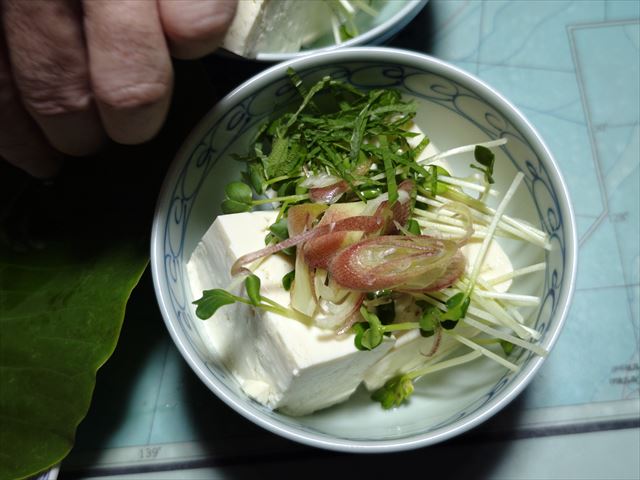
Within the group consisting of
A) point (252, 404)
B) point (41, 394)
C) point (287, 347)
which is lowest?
point (41, 394)

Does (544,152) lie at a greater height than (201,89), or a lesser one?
greater

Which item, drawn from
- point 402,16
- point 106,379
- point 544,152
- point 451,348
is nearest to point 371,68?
point 402,16

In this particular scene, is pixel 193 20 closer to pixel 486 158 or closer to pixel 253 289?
pixel 253 289

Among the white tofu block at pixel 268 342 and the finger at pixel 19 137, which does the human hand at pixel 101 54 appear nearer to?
the finger at pixel 19 137

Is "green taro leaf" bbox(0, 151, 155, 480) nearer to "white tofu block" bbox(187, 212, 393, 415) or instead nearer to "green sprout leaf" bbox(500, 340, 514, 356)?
"white tofu block" bbox(187, 212, 393, 415)

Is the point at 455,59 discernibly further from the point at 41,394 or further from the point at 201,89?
the point at 41,394

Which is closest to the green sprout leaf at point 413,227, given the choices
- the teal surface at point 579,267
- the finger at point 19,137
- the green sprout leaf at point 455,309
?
the green sprout leaf at point 455,309
